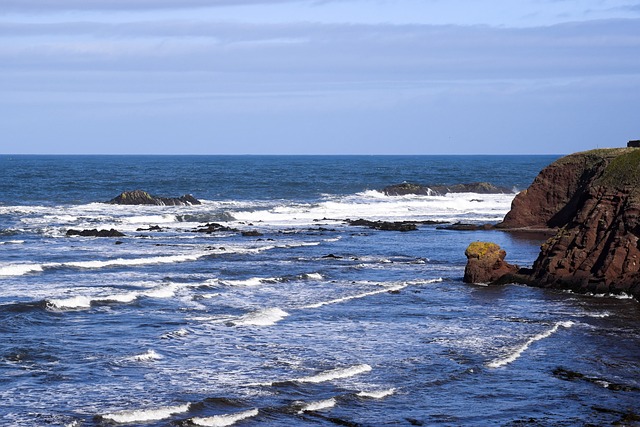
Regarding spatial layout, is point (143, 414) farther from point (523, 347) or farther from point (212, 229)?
point (212, 229)

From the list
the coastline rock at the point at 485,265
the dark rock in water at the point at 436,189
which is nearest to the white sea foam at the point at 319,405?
the coastline rock at the point at 485,265

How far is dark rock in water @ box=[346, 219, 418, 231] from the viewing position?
193ft

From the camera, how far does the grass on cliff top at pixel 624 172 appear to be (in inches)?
1315

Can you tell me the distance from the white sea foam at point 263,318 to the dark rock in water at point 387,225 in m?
30.9

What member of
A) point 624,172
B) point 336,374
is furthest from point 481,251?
point 336,374

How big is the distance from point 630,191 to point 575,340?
Result: 10.4 metres

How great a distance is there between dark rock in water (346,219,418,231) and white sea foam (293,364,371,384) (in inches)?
1485

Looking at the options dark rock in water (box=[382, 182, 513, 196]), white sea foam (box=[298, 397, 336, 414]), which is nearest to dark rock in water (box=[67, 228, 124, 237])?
white sea foam (box=[298, 397, 336, 414])

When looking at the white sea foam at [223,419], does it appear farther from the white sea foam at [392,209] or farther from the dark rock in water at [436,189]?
the dark rock in water at [436,189]

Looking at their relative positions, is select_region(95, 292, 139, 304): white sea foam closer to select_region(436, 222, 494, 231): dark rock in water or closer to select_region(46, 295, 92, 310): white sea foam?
select_region(46, 295, 92, 310): white sea foam

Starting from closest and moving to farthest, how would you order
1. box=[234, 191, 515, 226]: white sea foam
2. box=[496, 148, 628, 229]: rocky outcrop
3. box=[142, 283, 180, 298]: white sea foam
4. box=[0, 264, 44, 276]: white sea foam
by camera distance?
box=[142, 283, 180, 298]: white sea foam < box=[0, 264, 44, 276]: white sea foam < box=[496, 148, 628, 229]: rocky outcrop < box=[234, 191, 515, 226]: white sea foam

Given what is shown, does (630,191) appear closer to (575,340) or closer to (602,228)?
(602,228)

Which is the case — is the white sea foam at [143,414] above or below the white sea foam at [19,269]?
below

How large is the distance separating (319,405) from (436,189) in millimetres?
81259
